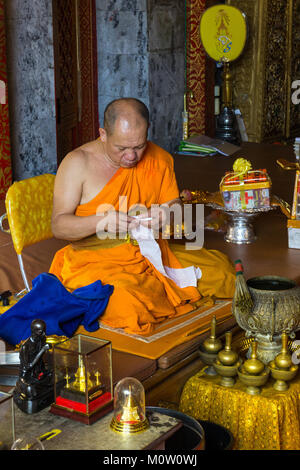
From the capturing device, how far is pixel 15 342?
275 centimetres

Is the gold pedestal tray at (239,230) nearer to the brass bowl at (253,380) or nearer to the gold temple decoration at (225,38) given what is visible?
the brass bowl at (253,380)

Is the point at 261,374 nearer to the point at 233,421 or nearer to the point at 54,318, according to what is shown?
the point at 233,421

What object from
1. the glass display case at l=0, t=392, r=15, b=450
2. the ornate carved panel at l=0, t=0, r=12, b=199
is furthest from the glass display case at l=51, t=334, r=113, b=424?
the ornate carved panel at l=0, t=0, r=12, b=199

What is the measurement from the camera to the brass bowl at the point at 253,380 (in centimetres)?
246

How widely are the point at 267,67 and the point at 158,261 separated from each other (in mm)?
4858

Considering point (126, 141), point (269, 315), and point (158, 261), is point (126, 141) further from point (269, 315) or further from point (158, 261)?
point (269, 315)

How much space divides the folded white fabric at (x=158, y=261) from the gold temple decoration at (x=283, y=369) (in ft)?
2.37

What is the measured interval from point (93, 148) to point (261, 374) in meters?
1.21

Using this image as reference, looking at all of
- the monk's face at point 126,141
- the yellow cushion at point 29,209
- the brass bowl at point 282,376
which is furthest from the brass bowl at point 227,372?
the yellow cushion at point 29,209

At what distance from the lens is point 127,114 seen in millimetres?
2832

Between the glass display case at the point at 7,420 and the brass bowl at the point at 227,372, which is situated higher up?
the glass display case at the point at 7,420

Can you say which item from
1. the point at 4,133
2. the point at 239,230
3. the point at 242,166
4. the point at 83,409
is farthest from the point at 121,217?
the point at 4,133

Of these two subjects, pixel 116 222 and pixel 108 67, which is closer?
pixel 116 222
